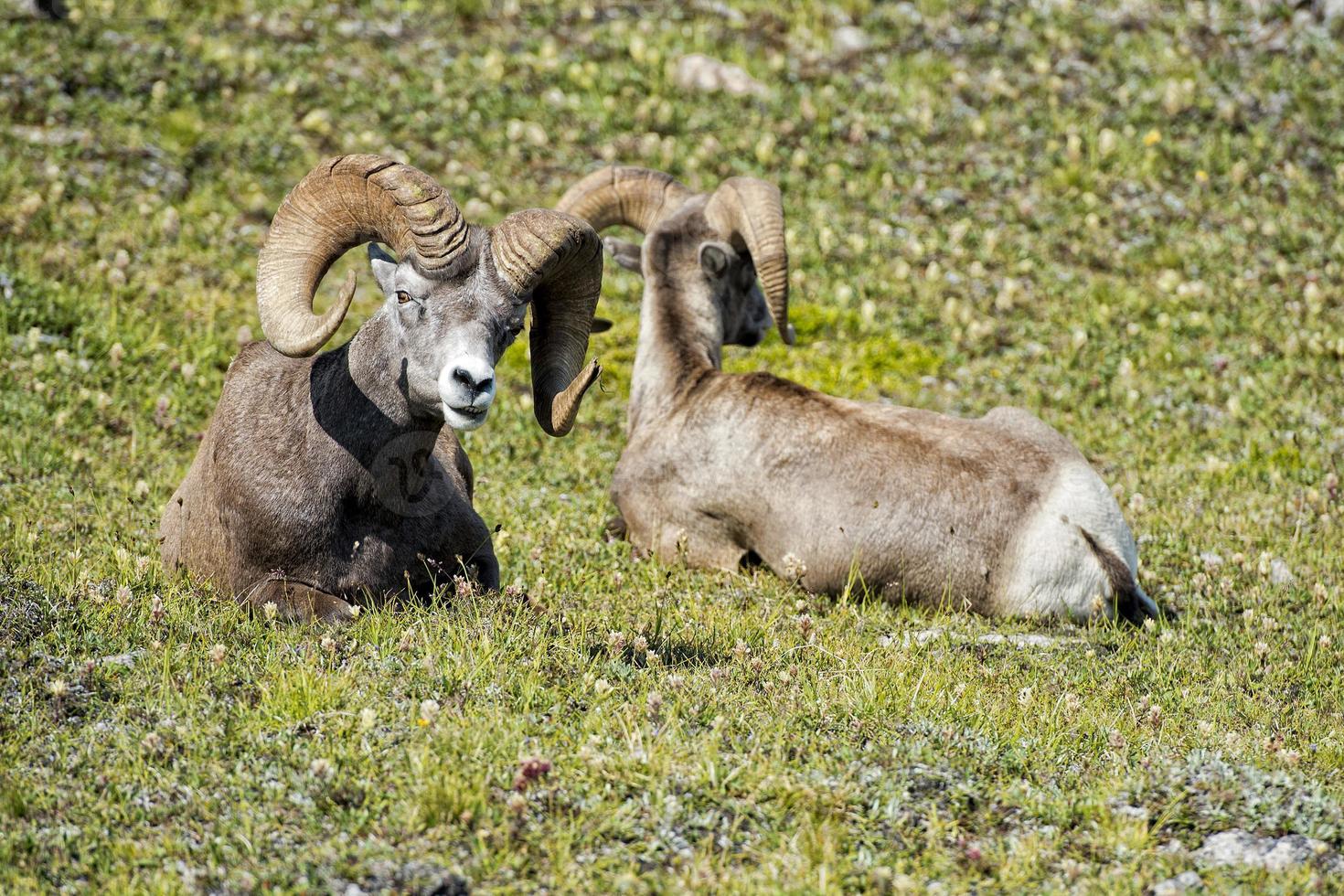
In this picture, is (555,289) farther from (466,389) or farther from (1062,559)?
(1062,559)

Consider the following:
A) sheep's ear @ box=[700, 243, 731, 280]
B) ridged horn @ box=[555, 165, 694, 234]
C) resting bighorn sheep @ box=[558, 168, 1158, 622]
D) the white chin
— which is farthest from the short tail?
ridged horn @ box=[555, 165, 694, 234]

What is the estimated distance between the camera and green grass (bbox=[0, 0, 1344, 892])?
5.38 metres

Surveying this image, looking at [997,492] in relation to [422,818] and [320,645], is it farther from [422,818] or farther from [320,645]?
[422,818]

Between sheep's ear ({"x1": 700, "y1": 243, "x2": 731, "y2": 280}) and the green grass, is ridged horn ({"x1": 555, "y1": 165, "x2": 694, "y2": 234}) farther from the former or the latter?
the green grass

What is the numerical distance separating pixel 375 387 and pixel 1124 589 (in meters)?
4.89

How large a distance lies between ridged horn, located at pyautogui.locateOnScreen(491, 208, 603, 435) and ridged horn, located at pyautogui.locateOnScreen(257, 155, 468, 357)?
0.97ft

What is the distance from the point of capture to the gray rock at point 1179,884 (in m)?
5.06

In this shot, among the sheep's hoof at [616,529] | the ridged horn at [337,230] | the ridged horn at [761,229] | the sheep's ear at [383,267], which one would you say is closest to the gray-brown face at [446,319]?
the sheep's ear at [383,267]

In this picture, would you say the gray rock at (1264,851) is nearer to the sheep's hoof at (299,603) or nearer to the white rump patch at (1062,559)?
the white rump patch at (1062,559)

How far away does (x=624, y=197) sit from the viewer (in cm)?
1216

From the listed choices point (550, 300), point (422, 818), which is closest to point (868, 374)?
point (550, 300)

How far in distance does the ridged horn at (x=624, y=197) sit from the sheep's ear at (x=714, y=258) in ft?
2.50

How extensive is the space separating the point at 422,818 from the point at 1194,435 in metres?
10.2

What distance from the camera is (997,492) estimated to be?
9391 millimetres
